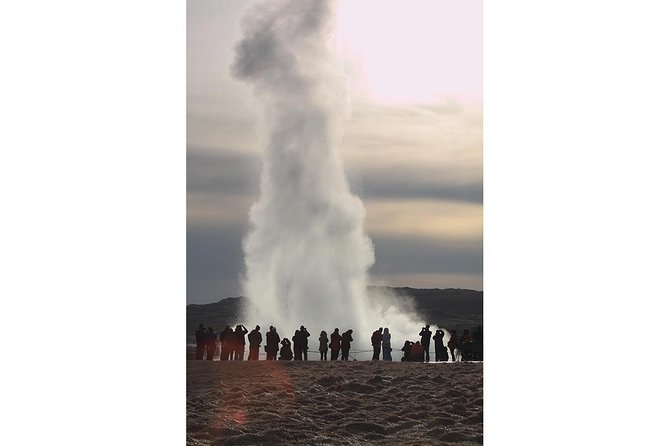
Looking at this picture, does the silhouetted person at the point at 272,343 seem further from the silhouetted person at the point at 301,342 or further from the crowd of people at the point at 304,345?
the silhouetted person at the point at 301,342

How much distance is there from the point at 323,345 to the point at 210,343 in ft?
5.49

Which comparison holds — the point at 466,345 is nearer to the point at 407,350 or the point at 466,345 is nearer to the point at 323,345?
the point at 407,350

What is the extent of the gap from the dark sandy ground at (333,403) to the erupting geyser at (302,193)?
0.67 meters

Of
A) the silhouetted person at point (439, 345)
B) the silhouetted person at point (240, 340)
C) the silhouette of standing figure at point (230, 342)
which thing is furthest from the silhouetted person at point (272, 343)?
the silhouetted person at point (439, 345)

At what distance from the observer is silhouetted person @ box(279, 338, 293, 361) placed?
15078 millimetres

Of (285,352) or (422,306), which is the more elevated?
(422,306)

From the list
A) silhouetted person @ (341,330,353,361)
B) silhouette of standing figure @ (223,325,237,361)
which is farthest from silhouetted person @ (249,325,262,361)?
silhouetted person @ (341,330,353,361)

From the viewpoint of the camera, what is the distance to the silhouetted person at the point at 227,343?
49.6 feet

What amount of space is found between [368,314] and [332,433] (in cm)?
186

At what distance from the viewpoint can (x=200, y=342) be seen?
49.3 ft

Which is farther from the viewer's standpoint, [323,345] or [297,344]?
[323,345]

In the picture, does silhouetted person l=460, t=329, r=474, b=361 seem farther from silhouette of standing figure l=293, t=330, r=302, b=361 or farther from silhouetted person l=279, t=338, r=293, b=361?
silhouetted person l=279, t=338, r=293, b=361

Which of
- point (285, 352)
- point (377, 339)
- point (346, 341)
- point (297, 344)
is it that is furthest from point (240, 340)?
point (377, 339)

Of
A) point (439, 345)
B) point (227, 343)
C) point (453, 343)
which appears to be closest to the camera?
point (227, 343)
